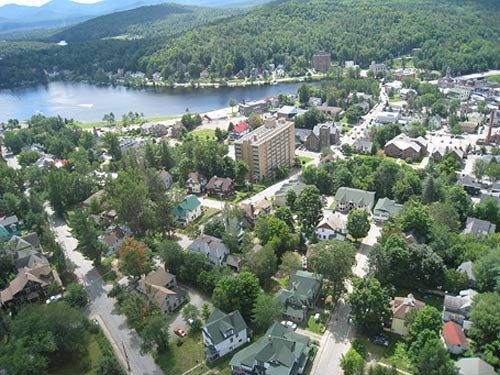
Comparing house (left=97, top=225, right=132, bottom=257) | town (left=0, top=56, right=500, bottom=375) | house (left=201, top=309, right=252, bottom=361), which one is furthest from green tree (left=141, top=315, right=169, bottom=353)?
house (left=97, top=225, right=132, bottom=257)

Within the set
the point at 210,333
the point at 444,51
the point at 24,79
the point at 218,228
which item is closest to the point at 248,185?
the point at 218,228

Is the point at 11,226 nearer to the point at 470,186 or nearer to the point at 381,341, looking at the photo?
the point at 381,341

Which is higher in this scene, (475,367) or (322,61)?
(475,367)

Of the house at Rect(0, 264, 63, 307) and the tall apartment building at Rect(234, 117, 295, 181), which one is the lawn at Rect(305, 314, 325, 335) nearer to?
the house at Rect(0, 264, 63, 307)

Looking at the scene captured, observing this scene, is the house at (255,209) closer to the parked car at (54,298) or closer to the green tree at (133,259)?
the green tree at (133,259)

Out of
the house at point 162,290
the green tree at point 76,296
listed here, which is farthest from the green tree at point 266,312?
the green tree at point 76,296

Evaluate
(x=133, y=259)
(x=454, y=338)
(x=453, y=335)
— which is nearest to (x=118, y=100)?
(x=133, y=259)
